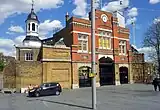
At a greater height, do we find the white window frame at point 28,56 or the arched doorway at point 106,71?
the white window frame at point 28,56

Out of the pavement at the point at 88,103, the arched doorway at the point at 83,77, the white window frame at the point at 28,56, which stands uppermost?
the white window frame at the point at 28,56

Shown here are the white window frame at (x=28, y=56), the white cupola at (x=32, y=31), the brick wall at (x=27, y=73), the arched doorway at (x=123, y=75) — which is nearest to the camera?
the brick wall at (x=27, y=73)

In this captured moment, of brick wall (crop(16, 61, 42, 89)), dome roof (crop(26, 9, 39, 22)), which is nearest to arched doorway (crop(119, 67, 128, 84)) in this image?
brick wall (crop(16, 61, 42, 89))

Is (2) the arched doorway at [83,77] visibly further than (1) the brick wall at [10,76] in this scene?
Yes

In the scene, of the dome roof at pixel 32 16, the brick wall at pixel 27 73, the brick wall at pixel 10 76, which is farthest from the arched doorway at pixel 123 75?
the dome roof at pixel 32 16

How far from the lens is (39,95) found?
3228 centimetres

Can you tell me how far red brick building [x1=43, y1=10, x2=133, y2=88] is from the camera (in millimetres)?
43053

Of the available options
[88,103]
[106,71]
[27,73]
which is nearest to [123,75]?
[106,71]

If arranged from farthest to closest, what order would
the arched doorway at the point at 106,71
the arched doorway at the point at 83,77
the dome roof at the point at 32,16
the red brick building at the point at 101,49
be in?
the dome roof at the point at 32,16 < the arched doorway at the point at 106,71 < the arched doorway at the point at 83,77 < the red brick building at the point at 101,49

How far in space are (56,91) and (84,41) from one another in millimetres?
13926

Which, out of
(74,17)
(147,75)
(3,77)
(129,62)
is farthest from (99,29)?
(3,77)

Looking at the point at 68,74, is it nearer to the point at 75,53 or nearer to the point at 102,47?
the point at 75,53

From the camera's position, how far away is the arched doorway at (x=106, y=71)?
4700cm

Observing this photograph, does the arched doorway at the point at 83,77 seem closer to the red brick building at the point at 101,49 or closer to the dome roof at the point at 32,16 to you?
the red brick building at the point at 101,49
